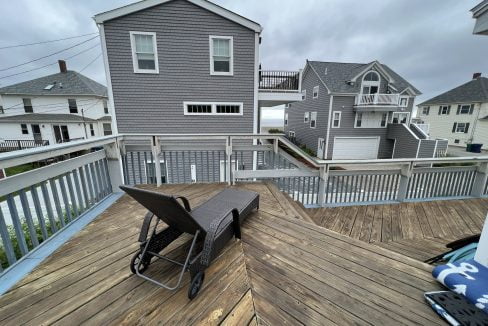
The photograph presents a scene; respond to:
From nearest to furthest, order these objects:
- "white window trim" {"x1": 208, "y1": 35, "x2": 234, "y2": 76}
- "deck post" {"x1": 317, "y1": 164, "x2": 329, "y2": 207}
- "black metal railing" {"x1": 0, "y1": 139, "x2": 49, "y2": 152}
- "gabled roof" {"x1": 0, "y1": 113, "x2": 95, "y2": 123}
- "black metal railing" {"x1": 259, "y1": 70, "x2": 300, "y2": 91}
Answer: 1. "deck post" {"x1": 317, "y1": 164, "x2": 329, "y2": 207}
2. "white window trim" {"x1": 208, "y1": 35, "x2": 234, "y2": 76}
3. "black metal railing" {"x1": 259, "y1": 70, "x2": 300, "y2": 91}
4. "black metal railing" {"x1": 0, "y1": 139, "x2": 49, "y2": 152}
5. "gabled roof" {"x1": 0, "y1": 113, "x2": 95, "y2": 123}

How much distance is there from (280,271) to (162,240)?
1.09 metres

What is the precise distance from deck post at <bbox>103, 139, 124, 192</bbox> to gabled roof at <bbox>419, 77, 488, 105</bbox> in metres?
27.6

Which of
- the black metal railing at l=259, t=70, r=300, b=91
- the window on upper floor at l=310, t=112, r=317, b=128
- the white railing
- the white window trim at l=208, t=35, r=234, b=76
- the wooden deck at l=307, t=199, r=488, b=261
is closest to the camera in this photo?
the wooden deck at l=307, t=199, r=488, b=261

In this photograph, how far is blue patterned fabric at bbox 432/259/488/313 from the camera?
128 cm

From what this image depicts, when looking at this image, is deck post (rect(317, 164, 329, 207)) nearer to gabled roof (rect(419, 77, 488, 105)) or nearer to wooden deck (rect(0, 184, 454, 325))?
wooden deck (rect(0, 184, 454, 325))

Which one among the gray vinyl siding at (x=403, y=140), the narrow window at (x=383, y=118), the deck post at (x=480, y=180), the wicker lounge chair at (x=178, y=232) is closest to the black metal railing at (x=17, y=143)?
the wicker lounge chair at (x=178, y=232)

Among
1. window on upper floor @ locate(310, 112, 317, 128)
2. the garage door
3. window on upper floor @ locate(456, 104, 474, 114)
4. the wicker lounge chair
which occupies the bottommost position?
the garage door

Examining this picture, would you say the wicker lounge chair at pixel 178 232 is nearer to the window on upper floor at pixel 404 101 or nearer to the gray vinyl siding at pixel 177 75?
the gray vinyl siding at pixel 177 75

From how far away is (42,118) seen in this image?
16703mm

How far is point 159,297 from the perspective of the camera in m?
1.39

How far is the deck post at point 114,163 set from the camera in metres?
3.21

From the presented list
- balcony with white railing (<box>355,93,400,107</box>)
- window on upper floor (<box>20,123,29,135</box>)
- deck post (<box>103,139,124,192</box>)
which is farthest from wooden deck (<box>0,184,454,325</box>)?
window on upper floor (<box>20,123,29,135</box>)

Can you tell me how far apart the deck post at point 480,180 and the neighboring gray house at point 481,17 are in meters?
4.39

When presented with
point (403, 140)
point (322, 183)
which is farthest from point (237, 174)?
point (403, 140)
